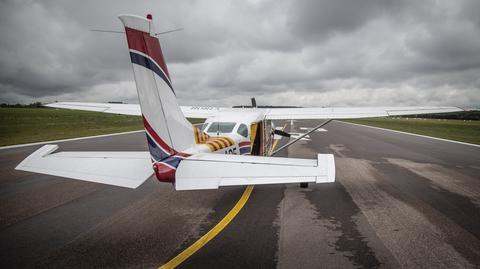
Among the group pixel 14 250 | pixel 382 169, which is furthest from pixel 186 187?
pixel 382 169

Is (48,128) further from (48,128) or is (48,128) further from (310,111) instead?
(310,111)

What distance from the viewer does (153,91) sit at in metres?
3.85

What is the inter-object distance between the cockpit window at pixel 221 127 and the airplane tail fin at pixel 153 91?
2299 mm

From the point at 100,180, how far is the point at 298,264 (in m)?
3.12

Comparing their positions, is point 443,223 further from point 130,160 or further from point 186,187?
point 130,160

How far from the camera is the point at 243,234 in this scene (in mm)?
4043

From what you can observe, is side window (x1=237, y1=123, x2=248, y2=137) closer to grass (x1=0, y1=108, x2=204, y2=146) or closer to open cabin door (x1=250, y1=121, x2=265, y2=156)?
open cabin door (x1=250, y1=121, x2=265, y2=156)

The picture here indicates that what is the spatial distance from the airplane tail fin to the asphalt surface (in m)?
1.44

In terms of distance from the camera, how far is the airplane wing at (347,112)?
7.62 m

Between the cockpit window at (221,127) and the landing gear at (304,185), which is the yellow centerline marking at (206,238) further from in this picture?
the cockpit window at (221,127)

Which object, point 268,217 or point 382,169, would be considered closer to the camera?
point 268,217

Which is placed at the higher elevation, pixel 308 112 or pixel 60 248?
pixel 308 112

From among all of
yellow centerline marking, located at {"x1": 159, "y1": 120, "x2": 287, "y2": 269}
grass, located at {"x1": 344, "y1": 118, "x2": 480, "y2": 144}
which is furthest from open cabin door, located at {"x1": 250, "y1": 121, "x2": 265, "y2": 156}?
grass, located at {"x1": 344, "y1": 118, "x2": 480, "y2": 144}

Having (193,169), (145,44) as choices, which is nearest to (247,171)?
(193,169)
